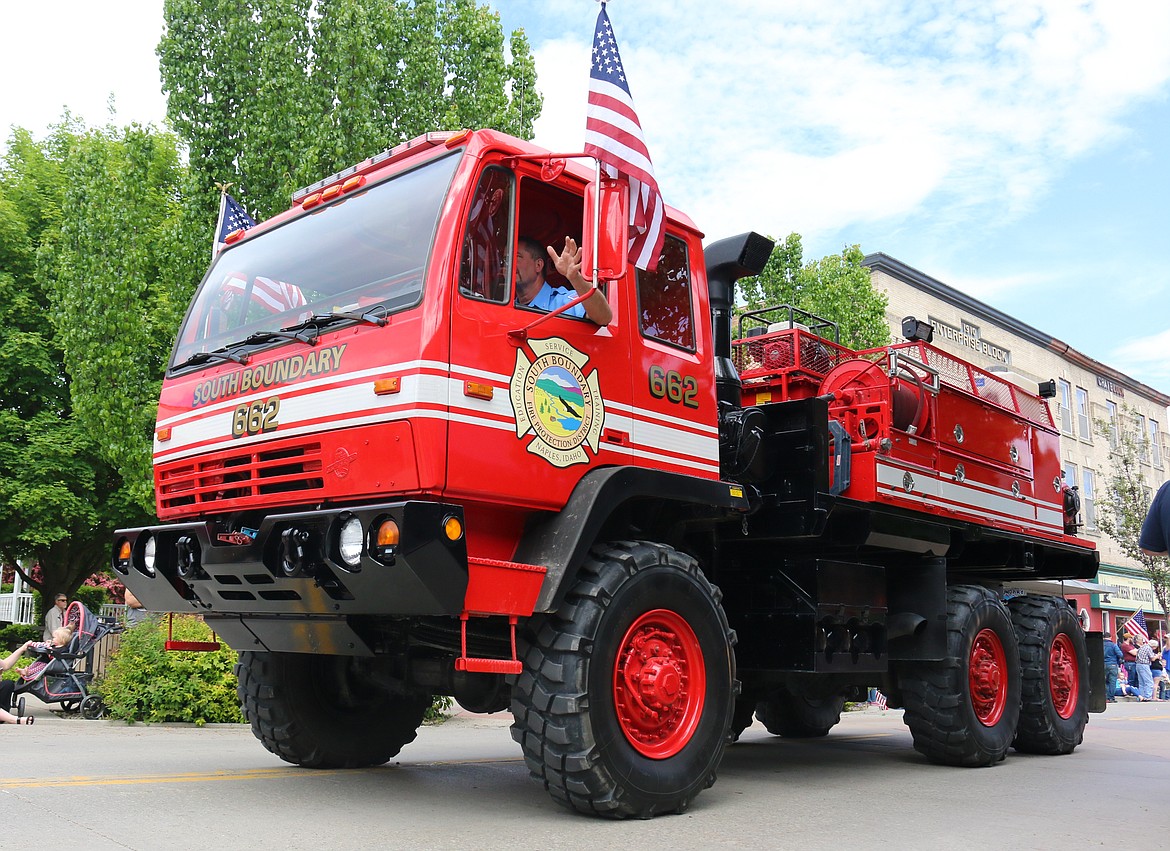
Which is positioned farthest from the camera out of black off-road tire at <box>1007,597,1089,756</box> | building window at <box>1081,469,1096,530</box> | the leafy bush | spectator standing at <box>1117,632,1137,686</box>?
building window at <box>1081,469,1096,530</box>

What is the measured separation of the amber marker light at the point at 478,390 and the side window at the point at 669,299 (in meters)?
1.28

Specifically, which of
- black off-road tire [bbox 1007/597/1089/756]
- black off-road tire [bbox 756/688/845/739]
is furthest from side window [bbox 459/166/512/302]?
black off-road tire [bbox 756/688/845/739]

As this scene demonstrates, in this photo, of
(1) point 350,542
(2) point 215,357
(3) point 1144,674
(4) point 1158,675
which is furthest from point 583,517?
(4) point 1158,675

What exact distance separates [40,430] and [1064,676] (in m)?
19.8

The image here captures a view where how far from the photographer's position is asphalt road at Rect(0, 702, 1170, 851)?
15.2ft

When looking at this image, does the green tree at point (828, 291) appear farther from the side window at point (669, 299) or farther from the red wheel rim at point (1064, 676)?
the side window at point (669, 299)

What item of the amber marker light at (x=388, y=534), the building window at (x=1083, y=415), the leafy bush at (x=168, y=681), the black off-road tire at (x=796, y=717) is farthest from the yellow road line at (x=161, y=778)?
the building window at (x=1083, y=415)

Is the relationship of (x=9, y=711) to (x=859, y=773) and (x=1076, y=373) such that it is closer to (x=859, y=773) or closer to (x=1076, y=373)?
(x=859, y=773)


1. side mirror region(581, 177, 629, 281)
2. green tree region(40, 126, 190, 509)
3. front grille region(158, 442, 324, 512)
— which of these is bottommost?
front grille region(158, 442, 324, 512)

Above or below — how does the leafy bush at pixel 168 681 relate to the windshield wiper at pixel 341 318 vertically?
below

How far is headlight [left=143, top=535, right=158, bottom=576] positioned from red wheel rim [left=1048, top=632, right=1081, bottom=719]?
7.35 m

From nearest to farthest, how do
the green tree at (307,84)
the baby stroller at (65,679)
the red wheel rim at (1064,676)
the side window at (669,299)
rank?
the side window at (669,299), the red wheel rim at (1064,676), the baby stroller at (65,679), the green tree at (307,84)

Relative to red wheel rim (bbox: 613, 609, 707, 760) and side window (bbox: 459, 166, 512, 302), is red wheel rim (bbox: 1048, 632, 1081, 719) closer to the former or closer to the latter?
red wheel rim (bbox: 613, 609, 707, 760)

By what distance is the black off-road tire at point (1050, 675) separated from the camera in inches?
349
